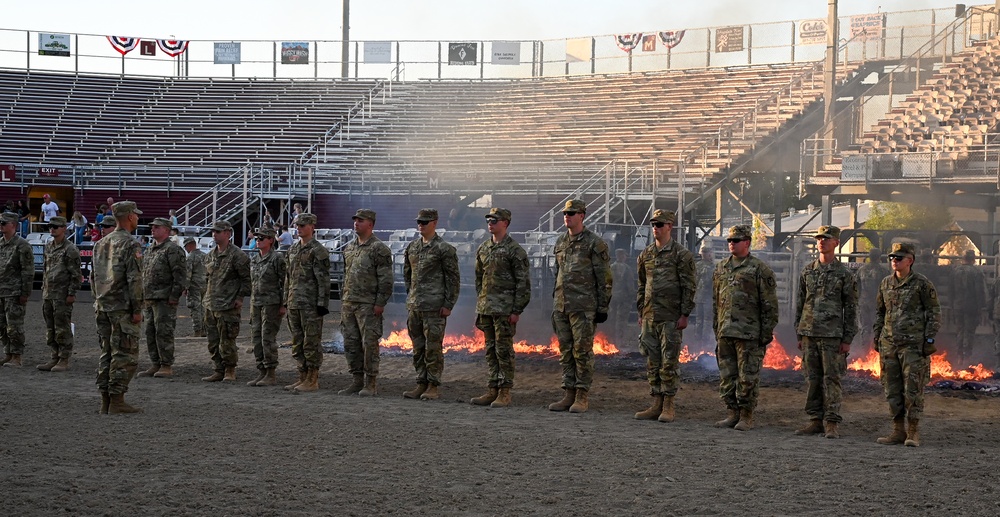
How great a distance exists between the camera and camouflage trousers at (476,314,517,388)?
38.3 feet

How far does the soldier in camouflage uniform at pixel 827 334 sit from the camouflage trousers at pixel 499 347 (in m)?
2.98

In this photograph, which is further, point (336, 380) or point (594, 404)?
point (336, 380)

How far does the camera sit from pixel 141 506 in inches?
266

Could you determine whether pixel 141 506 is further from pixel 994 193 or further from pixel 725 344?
pixel 994 193

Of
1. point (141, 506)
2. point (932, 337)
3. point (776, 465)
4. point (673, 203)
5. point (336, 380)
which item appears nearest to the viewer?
point (141, 506)

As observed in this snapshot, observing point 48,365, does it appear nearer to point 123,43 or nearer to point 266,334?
point 266,334

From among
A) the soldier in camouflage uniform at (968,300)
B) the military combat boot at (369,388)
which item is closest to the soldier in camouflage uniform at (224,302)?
the military combat boot at (369,388)

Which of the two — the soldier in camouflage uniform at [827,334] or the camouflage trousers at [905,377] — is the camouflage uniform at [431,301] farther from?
the camouflage trousers at [905,377]

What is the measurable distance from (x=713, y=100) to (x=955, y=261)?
1801cm

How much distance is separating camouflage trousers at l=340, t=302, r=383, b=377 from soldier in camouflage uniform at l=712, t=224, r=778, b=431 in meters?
3.81

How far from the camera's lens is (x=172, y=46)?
44.5 metres

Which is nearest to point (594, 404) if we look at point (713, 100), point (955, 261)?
point (955, 261)

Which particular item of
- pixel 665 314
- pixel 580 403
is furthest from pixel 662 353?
pixel 580 403

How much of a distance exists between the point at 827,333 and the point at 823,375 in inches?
15.2
